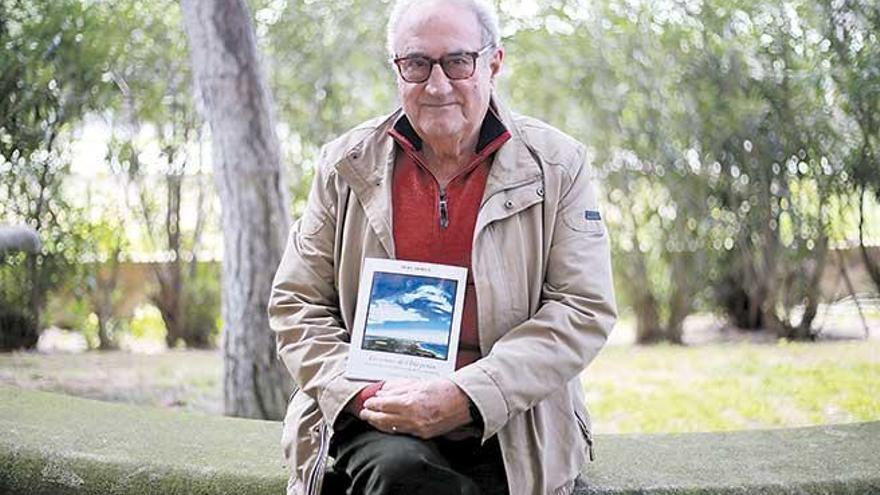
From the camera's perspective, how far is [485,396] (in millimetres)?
2150

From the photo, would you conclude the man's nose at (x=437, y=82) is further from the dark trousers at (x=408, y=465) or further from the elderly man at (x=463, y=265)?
the dark trousers at (x=408, y=465)

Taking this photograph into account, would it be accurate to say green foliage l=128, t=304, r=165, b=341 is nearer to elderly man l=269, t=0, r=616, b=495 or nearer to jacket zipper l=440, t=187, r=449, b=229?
elderly man l=269, t=0, r=616, b=495

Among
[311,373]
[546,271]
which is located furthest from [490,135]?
[311,373]

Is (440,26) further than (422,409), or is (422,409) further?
(440,26)

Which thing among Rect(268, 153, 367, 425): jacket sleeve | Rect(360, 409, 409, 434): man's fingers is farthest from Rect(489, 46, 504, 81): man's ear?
Rect(360, 409, 409, 434): man's fingers

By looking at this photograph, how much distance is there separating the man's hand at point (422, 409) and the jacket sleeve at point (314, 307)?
0.11 meters

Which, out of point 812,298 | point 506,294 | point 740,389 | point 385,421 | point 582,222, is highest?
point 582,222

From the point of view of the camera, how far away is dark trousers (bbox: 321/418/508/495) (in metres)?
2.11

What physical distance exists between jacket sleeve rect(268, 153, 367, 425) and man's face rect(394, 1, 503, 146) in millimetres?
279

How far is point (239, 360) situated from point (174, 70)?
194 centimetres

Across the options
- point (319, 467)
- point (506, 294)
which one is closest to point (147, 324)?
point (319, 467)

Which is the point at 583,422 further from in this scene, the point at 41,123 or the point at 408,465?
the point at 41,123

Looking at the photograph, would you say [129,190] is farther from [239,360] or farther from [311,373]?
[311,373]

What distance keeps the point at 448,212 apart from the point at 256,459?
997mm
